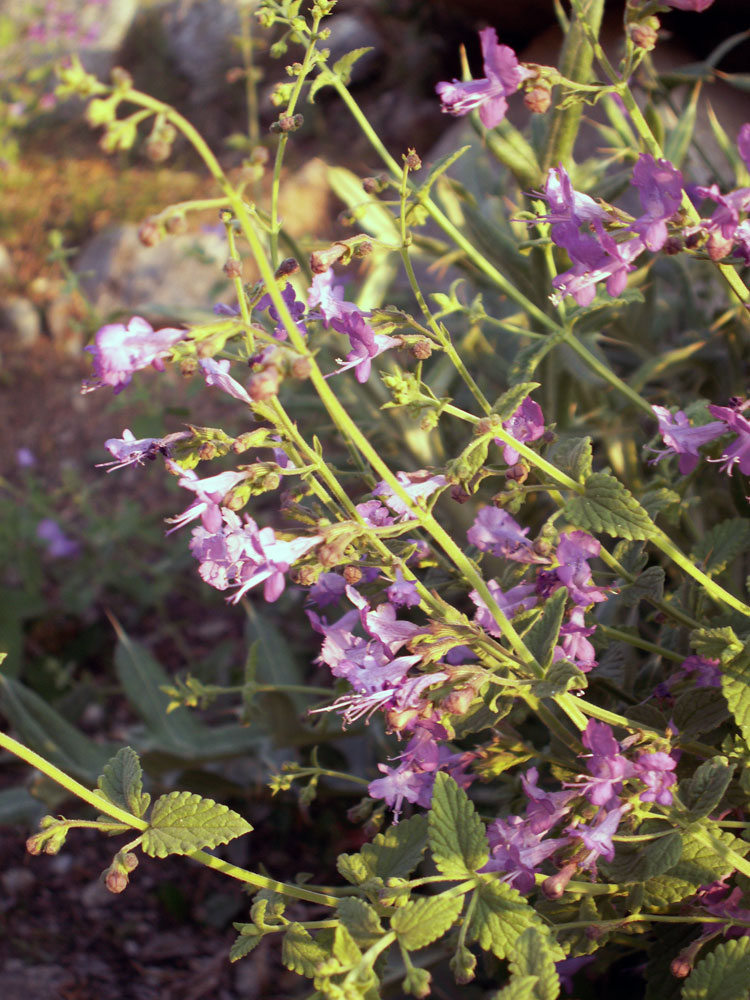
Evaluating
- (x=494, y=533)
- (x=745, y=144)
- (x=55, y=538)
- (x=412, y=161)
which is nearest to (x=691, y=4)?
(x=745, y=144)

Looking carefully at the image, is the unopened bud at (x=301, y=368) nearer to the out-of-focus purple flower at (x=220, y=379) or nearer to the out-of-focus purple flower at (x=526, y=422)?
the out-of-focus purple flower at (x=220, y=379)

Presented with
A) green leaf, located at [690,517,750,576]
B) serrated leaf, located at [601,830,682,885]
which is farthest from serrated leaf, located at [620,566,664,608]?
serrated leaf, located at [601,830,682,885]

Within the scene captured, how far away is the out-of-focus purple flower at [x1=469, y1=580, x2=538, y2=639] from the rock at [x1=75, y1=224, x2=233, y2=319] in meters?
3.01

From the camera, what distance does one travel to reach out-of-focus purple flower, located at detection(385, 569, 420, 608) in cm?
75

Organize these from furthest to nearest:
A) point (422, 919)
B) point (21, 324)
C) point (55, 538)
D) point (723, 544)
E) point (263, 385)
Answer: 1. point (21, 324)
2. point (55, 538)
3. point (723, 544)
4. point (422, 919)
5. point (263, 385)

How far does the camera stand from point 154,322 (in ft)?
6.97

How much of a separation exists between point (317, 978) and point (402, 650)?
0.27 metres

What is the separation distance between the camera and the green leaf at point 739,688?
2.52ft

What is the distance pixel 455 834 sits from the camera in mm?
727

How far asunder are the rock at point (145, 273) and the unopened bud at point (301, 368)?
318cm

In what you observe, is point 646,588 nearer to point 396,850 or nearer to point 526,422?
point 526,422

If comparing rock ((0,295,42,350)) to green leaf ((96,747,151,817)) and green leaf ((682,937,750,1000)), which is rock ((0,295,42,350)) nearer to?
green leaf ((96,747,151,817))

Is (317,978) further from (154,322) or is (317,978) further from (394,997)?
(154,322)

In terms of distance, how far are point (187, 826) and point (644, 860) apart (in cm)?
39
